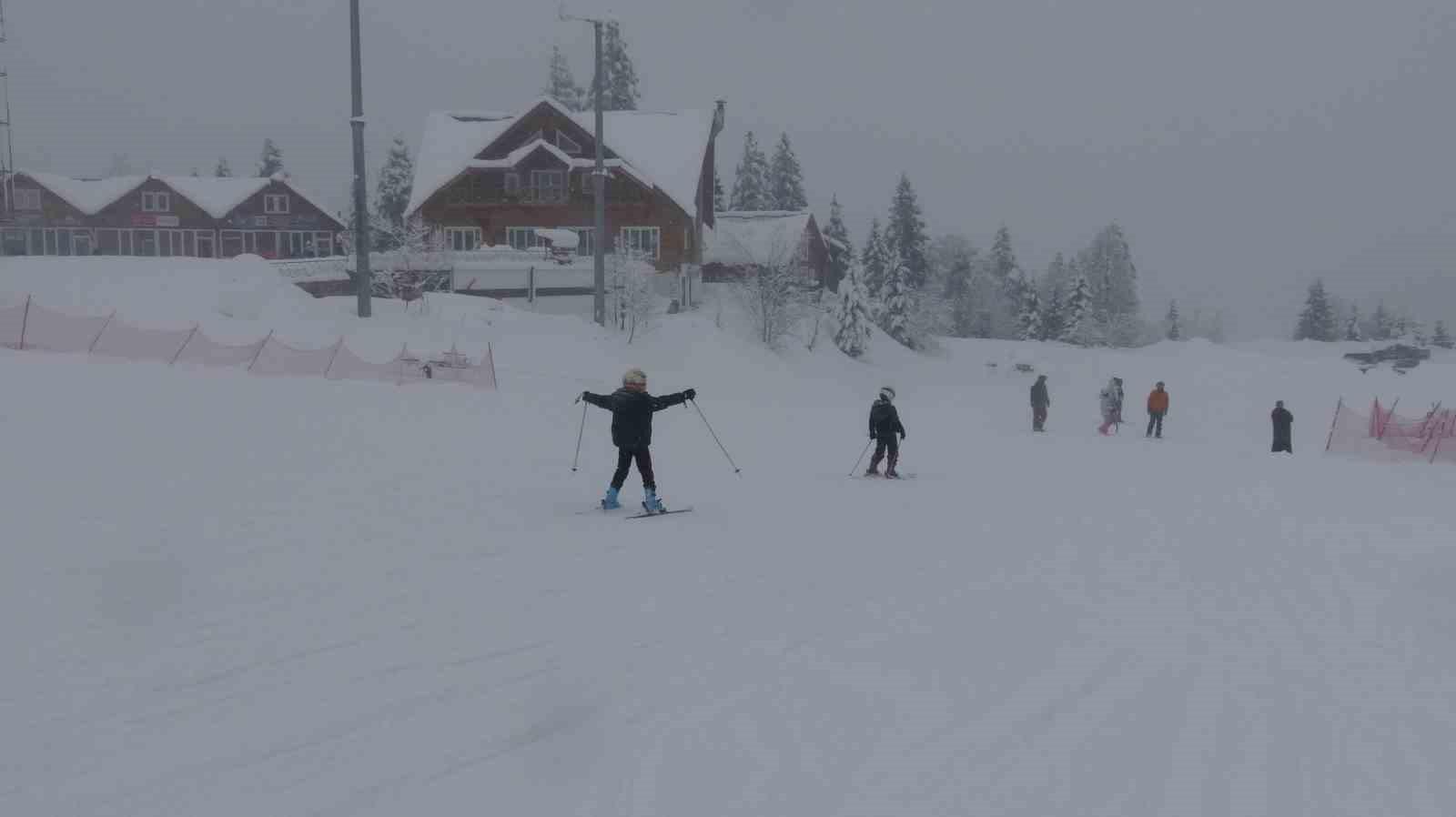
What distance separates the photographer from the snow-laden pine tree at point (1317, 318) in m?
93.6

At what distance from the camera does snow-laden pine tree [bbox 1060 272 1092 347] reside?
7750cm

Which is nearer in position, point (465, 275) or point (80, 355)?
point (80, 355)

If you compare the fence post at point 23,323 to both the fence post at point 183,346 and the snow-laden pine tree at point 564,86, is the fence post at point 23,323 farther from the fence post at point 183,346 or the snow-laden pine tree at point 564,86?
the snow-laden pine tree at point 564,86

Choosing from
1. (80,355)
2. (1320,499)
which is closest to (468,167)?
(80,355)

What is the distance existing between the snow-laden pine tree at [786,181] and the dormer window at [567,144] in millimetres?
30191

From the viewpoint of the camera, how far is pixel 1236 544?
11320 millimetres

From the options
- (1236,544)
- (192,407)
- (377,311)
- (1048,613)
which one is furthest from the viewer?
(377,311)

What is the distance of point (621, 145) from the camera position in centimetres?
4822

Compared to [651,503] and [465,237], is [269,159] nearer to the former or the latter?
[465,237]

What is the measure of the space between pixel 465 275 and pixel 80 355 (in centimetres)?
1982

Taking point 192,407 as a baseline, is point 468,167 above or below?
above

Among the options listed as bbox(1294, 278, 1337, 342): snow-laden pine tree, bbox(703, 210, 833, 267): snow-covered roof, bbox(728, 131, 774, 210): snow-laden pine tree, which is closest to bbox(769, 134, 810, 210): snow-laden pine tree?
bbox(728, 131, 774, 210): snow-laden pine tree

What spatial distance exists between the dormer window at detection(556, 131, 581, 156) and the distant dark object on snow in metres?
43.4

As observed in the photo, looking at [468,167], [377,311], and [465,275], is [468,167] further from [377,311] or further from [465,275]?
[377,311]
